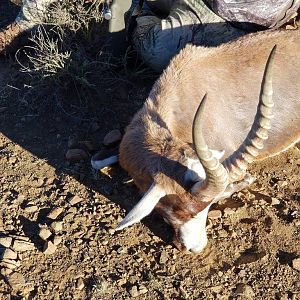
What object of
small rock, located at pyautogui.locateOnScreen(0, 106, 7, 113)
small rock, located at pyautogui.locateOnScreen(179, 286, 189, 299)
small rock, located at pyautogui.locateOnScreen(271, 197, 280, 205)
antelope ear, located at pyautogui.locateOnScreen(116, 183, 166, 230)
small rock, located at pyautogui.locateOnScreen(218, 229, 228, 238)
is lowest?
small rock, located at pyautogui.locateOnScreen(179, 286, 189, 299)

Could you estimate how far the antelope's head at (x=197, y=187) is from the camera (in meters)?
4.38

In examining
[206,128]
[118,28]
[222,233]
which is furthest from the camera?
[118,28]

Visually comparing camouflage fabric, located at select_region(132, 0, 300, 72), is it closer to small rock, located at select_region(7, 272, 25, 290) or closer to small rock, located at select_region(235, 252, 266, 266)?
small rock, located at select_region(235, 252, 266, 266)

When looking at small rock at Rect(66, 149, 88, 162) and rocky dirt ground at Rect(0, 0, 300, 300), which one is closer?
rocky dirt ground at Rect(0, 0, 300, 300)

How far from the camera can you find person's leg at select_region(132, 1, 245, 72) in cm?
671

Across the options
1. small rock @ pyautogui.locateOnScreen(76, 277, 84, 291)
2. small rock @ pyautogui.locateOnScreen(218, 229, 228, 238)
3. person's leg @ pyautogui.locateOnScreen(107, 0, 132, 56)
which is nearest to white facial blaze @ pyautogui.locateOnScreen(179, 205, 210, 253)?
small rock @ pyautogui.locateOnScreen(218, 229, 228, 238)

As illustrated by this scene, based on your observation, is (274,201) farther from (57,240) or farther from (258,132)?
(57,240)

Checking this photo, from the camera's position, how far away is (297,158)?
20.3ft

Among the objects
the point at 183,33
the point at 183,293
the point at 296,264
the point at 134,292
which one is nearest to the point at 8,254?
the point at 134,292

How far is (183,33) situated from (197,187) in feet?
8.52

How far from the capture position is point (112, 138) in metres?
6.12

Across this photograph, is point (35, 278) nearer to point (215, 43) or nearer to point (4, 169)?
point (4, 169)

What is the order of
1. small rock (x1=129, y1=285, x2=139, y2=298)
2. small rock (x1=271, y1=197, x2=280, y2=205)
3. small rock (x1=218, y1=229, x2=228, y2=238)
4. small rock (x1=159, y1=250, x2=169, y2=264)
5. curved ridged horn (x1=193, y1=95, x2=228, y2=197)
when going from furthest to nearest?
small rock (x1=271, y1=197, x2=280, y2=205), small rock (x1=218, y1=229, x2=228, y2=238), small rock (x1=159, y1=250, x2=169, y2=264), small rock (x1=129, y1=285, x2=139, y2=298), curved ridged horn (x1=193, y1=95, x2=228, y2=197)

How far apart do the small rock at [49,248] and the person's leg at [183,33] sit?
96.5 inches
